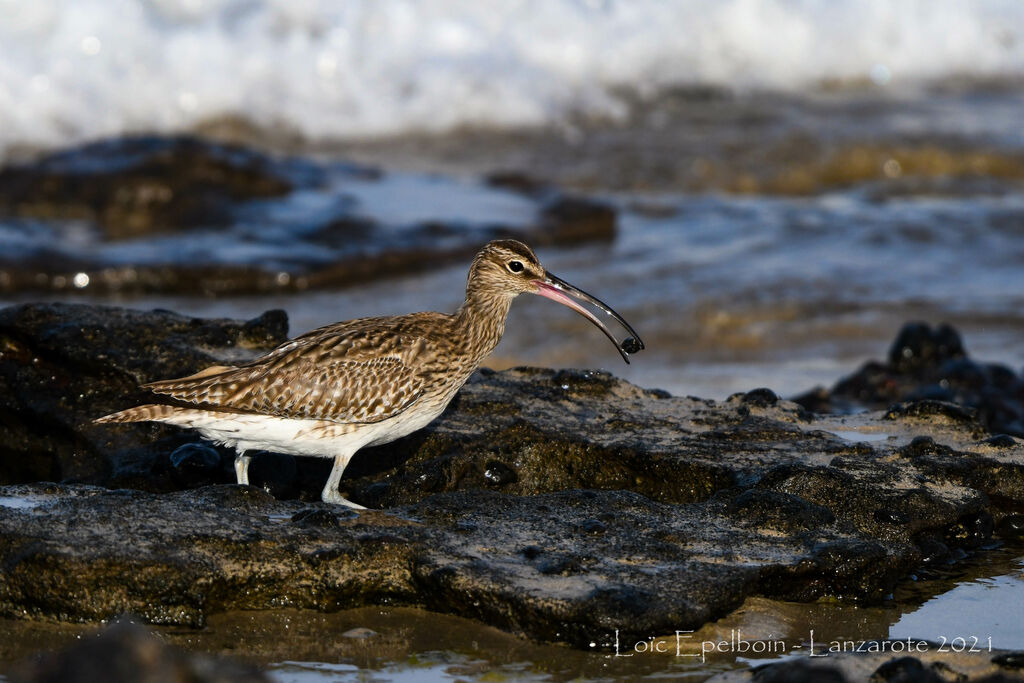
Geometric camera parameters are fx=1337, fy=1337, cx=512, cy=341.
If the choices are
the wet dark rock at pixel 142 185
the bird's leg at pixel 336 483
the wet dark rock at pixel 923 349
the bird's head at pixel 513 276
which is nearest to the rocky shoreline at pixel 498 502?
the bird's leg at pixel 336 483

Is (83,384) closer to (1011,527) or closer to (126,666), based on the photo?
(126,666)

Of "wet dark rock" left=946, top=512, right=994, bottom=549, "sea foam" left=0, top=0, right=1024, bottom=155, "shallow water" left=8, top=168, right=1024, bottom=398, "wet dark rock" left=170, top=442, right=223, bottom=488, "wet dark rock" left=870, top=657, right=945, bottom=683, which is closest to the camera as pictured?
"wet dark rock" left=870, top=657, right=945, bottom=683

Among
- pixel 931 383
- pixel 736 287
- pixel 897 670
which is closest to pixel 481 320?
pixel 897 670

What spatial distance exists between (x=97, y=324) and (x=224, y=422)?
1.56 m

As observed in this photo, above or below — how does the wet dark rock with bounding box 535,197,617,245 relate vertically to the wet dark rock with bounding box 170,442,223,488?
above

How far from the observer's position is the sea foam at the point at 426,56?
70.6ft

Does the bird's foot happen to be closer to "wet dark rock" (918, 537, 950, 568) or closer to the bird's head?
the bird's head

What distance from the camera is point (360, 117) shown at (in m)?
22.2

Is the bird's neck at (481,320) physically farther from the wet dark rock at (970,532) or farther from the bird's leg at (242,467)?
the wet dark rock at (970,532)

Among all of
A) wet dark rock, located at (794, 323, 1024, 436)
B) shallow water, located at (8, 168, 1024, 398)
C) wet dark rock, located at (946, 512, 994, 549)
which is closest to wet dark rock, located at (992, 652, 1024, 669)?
wet dark rock, located at (946, 512, 994, 549)

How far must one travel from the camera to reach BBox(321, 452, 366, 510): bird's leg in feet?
21.1

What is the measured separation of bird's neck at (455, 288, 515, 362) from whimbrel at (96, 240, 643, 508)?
0.07m

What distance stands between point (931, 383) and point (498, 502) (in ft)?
18.2

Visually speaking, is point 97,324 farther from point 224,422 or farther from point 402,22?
point 402,22
